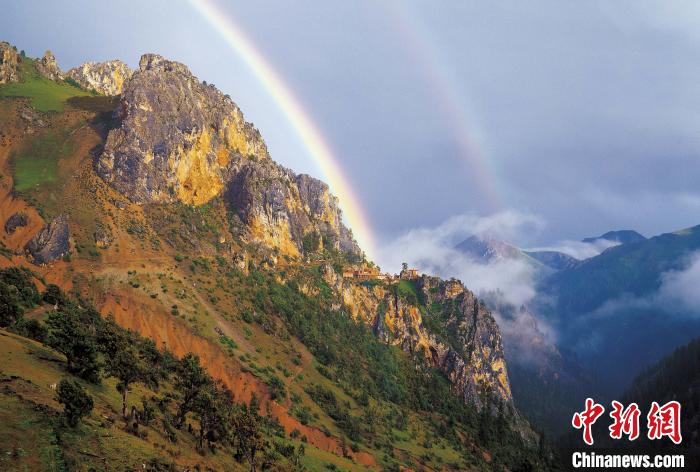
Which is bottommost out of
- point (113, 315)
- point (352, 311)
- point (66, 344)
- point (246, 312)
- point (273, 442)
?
point (273, 442)

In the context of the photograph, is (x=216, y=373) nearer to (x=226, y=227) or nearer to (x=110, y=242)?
(x=110, y=242)

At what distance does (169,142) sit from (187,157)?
8081 mm

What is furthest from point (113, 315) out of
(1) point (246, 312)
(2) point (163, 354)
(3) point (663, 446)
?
(3) point (663, 446)

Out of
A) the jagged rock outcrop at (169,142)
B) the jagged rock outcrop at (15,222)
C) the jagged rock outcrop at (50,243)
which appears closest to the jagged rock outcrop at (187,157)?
the jagged rock outcrop at (169,142)

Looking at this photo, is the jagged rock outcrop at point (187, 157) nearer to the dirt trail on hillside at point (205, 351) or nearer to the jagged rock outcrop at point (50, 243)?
the jagged rock outcrop at point (50, 243)

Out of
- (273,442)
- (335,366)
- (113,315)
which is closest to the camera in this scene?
(273,442)

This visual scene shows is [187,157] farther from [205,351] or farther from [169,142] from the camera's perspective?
[205,351]

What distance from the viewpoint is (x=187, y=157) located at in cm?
16650

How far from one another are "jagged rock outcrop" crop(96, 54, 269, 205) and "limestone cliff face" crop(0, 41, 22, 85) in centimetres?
4669

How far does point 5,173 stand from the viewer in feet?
446

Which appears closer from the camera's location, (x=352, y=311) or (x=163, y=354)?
(x=163, y=354)

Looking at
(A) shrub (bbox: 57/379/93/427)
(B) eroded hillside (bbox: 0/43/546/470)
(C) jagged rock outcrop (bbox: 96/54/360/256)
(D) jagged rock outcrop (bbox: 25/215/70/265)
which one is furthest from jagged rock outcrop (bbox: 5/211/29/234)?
(A) shrub (bbox: 57/379/93/427)

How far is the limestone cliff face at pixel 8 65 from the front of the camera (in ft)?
575

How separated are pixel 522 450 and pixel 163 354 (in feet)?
435
